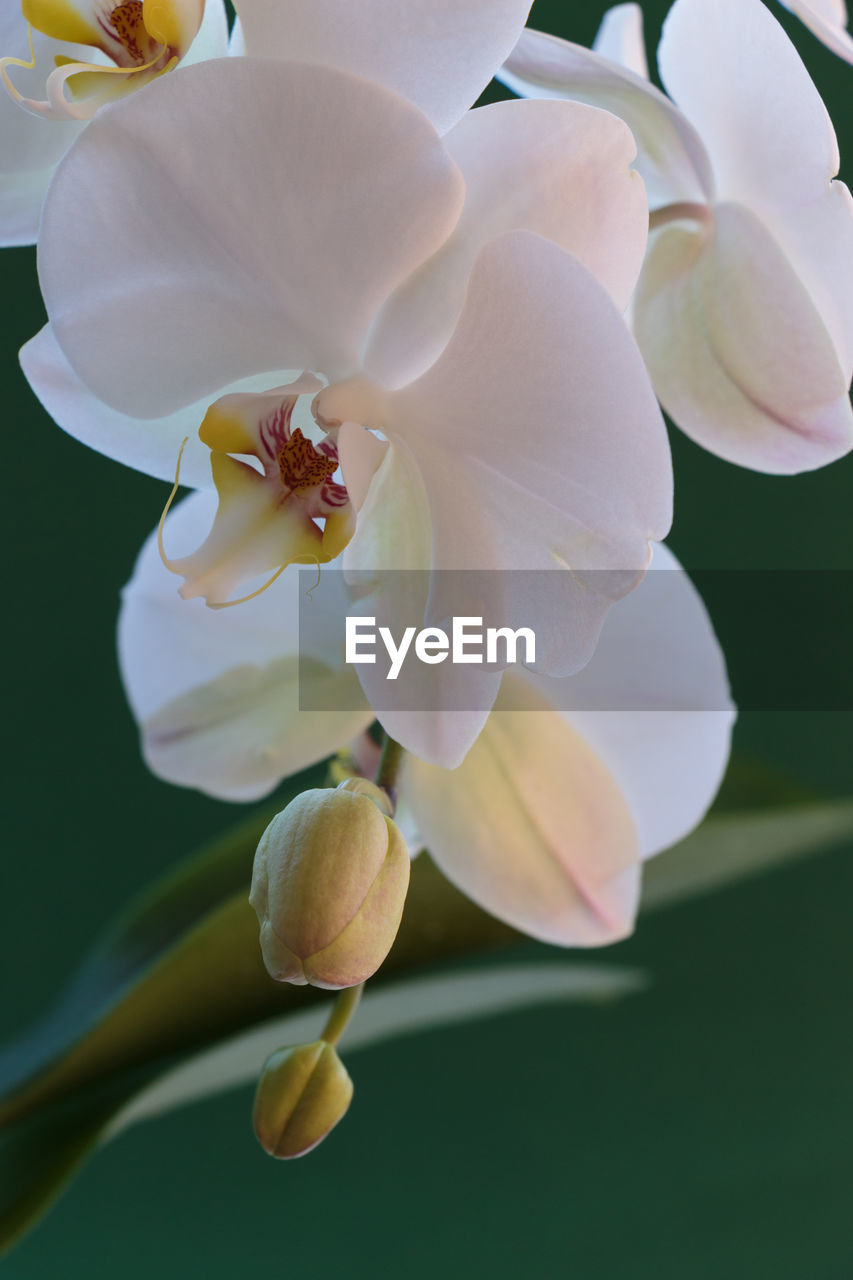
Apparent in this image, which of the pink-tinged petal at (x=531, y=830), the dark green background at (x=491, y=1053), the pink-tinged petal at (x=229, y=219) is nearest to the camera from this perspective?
the pink-tinged petal at (x=229, y=219)

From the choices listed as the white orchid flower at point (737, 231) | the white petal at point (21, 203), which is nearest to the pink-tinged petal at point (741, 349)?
the white orchid flower at point (737, 231)

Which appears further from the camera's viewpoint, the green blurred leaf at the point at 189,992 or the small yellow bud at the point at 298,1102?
the green blurred leaf at the point at 189,992

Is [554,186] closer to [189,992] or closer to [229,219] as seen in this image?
[229,219]

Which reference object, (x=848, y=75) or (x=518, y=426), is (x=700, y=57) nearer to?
(x=518, y=426)

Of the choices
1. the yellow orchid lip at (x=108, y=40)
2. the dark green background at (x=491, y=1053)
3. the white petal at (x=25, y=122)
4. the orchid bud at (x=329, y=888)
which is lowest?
the dark green background at (x=491, y=1053)

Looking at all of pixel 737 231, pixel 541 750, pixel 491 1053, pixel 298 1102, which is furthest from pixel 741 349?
pixel 491 1053

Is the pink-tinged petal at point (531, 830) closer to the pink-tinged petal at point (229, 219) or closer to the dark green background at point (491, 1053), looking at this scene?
the pink-tinged petal at point (229, 219)

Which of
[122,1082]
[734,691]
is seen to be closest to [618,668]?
[122,1082]

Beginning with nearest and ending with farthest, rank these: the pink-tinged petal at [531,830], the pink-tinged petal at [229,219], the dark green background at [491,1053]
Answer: the pink-tinged petal at [229,219] < the pink-tinged petal at [531,830] < the dark green background at [491,1053]
